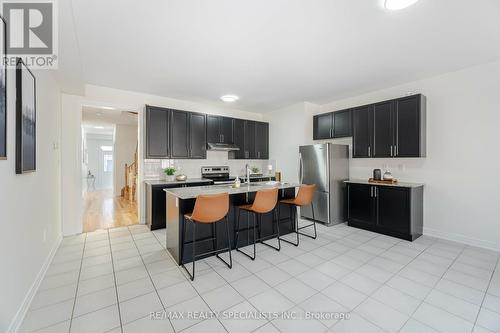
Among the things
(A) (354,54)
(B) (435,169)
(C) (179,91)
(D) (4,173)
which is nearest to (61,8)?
(D) (4,173)

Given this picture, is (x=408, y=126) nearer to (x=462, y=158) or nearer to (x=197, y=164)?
(x=462, y=158)

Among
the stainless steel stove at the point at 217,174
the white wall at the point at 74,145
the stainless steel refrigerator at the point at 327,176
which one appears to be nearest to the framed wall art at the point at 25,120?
the white wall at the point at 74,145

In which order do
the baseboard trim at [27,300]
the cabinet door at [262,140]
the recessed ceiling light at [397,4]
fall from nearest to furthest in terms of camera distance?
the baseboard trim at [27,300], the recessed ceiling light at [397,4], the cabinet door at [262,140]

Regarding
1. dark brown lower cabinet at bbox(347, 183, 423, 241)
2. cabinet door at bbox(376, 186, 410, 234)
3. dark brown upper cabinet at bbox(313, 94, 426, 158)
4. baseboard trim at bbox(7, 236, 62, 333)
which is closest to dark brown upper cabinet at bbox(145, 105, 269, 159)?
dark brown upper cabinet at bbox(313, 94, 426, 158)

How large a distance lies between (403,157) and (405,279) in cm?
228

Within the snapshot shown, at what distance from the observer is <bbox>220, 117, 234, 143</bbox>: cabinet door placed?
5.43 m

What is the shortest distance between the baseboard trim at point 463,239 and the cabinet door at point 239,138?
13.3ft

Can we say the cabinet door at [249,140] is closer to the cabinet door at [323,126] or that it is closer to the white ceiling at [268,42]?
the cabinet door at [323,126]

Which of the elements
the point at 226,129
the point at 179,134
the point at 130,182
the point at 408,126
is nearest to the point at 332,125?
the point at 408,126

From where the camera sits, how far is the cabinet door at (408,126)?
A: 3.70m

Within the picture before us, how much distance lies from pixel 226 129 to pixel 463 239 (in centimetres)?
486

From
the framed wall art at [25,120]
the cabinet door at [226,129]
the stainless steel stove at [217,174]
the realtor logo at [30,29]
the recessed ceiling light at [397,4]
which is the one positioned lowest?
the stainless steel stove at [217,174]

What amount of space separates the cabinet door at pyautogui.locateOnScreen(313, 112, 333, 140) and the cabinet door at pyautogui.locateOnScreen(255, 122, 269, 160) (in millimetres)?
1412

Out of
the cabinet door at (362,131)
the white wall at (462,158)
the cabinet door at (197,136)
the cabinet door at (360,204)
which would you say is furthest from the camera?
the cabinet door at (197,136)
